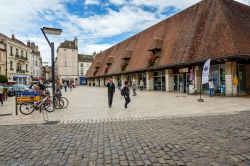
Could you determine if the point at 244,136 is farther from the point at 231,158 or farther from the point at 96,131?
the point at 96,131

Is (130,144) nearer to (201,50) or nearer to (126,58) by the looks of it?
(201,50)

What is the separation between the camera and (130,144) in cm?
497

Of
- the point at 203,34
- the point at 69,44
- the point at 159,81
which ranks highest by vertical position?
the point at 69,44

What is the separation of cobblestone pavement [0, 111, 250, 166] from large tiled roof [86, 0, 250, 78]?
12.5 metres

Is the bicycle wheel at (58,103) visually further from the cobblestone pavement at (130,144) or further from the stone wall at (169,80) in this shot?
the stone wall at (169,80)

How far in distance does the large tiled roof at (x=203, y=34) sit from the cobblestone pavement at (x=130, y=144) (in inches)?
491

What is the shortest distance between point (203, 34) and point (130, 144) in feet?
61.9

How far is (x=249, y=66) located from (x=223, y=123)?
15.5 meters

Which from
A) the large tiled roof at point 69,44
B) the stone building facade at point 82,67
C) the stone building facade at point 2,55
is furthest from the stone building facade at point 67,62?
the stone building facade at point 2,55

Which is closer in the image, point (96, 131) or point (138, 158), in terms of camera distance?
point (138, 158)

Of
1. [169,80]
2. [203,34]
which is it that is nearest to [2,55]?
[169,80]

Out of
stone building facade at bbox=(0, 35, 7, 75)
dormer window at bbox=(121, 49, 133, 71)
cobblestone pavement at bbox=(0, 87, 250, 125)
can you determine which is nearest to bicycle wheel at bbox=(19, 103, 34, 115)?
cobblestone pavement at bbox=(0, 87, 250, 125)

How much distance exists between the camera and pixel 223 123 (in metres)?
7.14

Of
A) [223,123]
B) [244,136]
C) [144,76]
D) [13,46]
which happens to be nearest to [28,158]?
[244,136]
